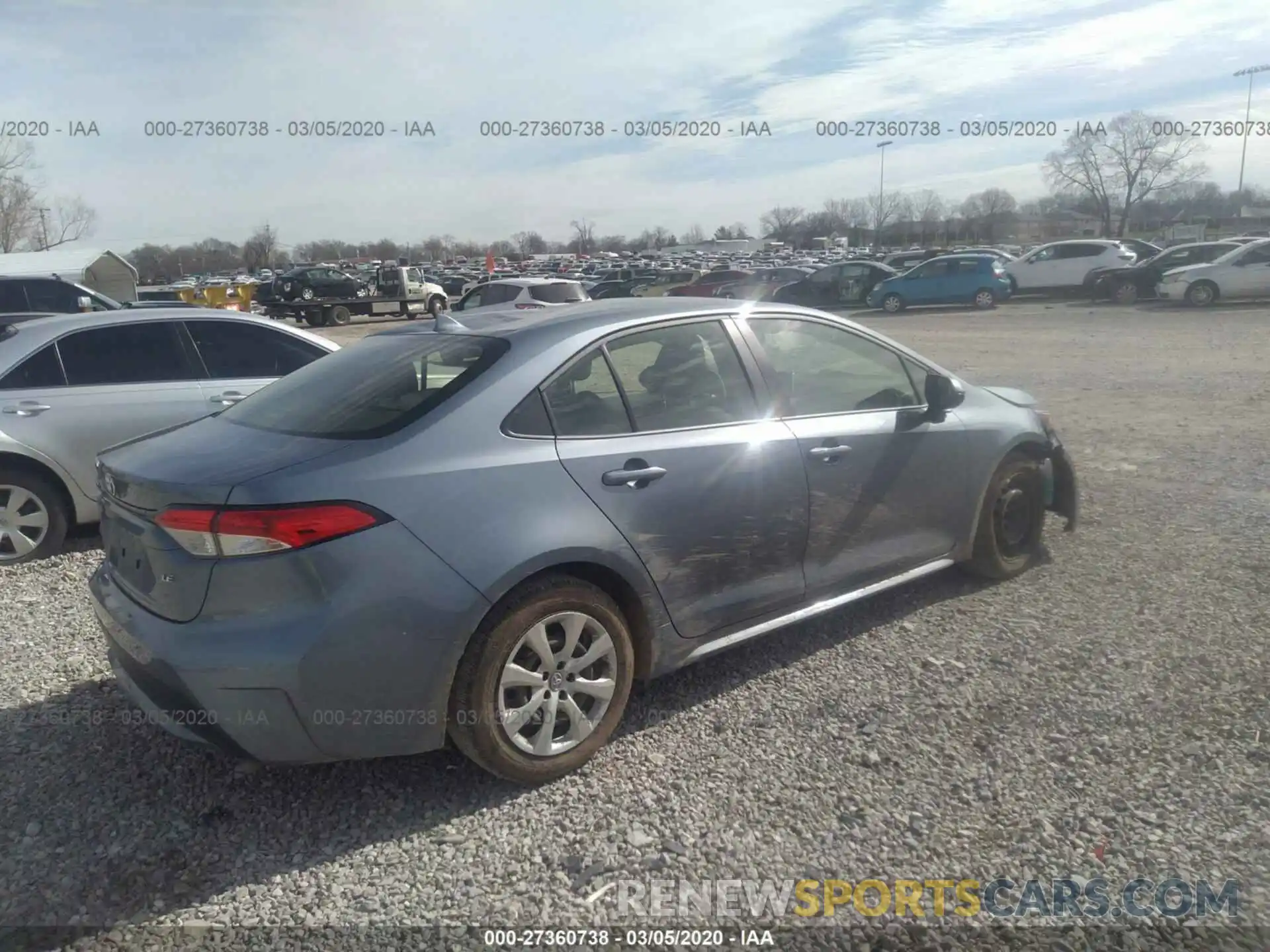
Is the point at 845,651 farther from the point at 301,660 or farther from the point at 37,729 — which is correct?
the point at 37,729

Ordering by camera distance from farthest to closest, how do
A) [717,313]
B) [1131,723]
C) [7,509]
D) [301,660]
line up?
[7,509] → [717,313] → [1131,723] → [301,660]

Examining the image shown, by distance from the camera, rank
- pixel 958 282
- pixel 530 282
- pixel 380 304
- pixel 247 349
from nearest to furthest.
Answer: pixel 247 349, pixel 530 282, pixel 958 282, pixel 380 304

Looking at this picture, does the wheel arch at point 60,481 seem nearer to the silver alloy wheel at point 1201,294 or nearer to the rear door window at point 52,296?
the rear door window at point 52,296

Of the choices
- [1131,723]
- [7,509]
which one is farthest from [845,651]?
[7,509]

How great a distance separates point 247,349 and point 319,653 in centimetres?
405

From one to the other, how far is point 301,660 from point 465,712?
22.0 inches

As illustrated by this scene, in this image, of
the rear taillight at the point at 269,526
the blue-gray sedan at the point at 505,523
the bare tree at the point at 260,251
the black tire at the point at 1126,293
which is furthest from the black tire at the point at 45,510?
the bare tree at the point at 260,251

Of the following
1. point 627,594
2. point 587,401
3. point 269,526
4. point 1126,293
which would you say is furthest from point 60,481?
point 1126,293

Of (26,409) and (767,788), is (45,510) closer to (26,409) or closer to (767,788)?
(26,409)

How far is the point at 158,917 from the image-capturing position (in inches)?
103

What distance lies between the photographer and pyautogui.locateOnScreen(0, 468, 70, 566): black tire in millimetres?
5430

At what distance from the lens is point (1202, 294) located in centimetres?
2314

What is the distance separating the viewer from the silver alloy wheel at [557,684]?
10.1ft

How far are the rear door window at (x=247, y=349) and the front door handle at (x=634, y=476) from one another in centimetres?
338
